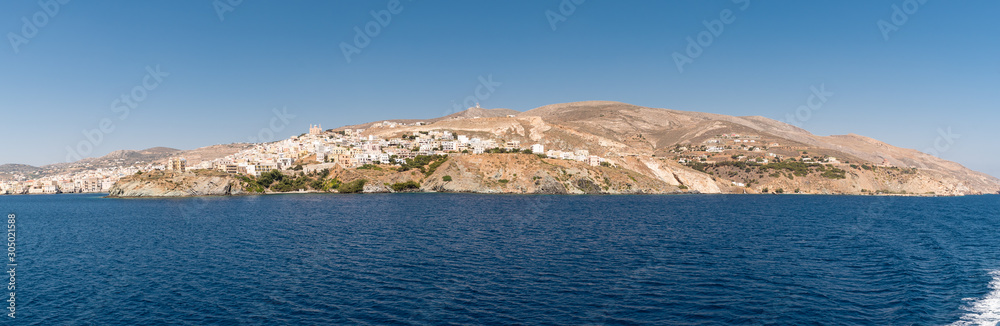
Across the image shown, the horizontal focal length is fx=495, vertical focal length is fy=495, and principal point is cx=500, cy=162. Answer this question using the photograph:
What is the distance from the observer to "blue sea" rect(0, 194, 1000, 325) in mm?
30359

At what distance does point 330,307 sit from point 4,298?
77.8ft

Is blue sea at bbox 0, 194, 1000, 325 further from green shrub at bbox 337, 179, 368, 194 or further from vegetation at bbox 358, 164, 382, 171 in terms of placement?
vegetation at bbox 358, 164, 382, 171

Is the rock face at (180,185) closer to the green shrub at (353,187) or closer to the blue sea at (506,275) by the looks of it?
the green shrub at (353,187)

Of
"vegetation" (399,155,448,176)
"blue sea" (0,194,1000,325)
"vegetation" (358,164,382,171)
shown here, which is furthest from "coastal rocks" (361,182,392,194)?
"blue sea" (0,194,1000,325)

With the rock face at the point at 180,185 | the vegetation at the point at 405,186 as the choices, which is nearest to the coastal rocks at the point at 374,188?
the vegetation at the point at 405,186

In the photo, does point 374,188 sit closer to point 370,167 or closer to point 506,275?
point 370,167

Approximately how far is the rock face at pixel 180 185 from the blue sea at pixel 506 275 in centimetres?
9976

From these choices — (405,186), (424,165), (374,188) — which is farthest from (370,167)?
(405,186)

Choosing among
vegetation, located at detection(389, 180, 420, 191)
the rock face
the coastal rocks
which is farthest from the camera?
vegetation, located at detection(389, 180, 420, 191)

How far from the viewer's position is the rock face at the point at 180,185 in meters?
162

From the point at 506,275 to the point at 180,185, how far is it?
6416 inches

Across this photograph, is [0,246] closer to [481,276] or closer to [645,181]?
[481,276]

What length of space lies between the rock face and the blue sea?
99.8 meters

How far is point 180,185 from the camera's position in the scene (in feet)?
536
